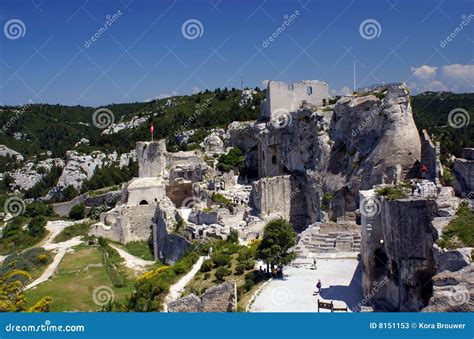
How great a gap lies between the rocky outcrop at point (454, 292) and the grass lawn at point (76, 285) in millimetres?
13645

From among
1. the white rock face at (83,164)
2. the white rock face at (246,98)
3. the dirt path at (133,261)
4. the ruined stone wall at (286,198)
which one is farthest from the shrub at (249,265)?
the white rock face at (246,98)

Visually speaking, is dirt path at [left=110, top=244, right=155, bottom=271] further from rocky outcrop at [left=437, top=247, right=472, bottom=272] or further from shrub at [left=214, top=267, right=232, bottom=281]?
rocky outcrop at [left=437, top=247, right=472, bottom=272]

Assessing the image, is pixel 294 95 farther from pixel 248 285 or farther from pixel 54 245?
pixel 248 285

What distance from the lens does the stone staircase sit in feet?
67.7

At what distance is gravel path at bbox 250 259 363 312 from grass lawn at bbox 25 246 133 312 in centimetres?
744

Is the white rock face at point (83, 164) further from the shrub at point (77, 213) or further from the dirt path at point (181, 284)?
the dirt path at point (181, 284)

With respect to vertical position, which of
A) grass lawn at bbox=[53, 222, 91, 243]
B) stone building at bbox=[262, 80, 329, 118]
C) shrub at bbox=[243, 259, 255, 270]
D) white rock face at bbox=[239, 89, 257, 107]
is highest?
white rock face at bbox=[239, 89, 257, 107]

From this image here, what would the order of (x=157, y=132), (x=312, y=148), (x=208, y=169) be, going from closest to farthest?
1. (x=312, y=148)
2. (x=208, y=169)
3. (x=157, y=132)

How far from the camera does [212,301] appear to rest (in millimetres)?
14695

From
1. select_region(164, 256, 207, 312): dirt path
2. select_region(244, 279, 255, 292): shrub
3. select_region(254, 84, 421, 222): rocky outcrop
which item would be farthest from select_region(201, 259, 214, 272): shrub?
select_region(254, 84, 421, 222): rocky outcrop

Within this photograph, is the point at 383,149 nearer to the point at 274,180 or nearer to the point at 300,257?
the point at 300,257

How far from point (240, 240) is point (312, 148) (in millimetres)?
8935

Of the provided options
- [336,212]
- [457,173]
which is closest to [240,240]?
[336,212]

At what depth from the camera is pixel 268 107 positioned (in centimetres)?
4081
